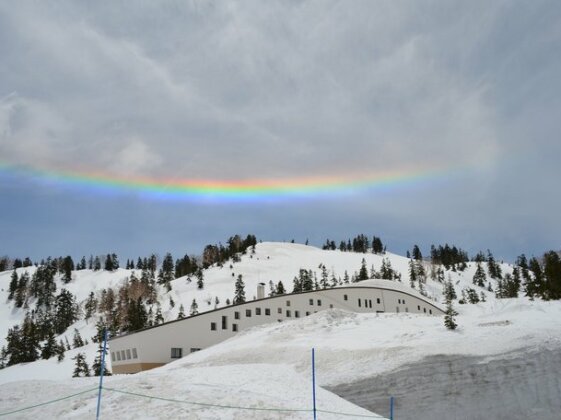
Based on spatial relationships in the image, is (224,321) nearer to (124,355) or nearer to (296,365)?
(124,355)

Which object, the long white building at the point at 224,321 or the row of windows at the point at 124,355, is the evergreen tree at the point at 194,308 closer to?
the long white building at the point at 224,321

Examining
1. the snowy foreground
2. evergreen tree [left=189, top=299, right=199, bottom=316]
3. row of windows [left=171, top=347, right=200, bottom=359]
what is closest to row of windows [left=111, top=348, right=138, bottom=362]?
row of windows [left=171, top=347, right=200, bottom=359]

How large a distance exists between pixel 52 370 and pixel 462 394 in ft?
322

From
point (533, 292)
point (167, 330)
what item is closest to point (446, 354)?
point (167, 330)

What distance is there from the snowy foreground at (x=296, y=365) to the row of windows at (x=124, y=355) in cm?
1525

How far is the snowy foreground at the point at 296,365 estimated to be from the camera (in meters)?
18.5

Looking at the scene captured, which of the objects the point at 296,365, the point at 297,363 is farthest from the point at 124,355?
the point at 296,365

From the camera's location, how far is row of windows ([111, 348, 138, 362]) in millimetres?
58750

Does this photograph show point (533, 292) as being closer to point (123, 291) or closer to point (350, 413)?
Answer: point (350, 413)

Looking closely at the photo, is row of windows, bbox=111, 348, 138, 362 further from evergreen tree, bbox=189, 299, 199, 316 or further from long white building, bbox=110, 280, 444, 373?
evergreen tree, bbox=189, 299, 199, 316

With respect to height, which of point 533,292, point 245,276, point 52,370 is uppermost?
point 245,276

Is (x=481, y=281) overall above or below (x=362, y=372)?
above

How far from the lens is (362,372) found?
29.8m

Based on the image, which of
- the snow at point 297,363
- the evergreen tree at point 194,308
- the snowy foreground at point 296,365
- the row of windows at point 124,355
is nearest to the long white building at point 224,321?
the row of windows at point 124,355
